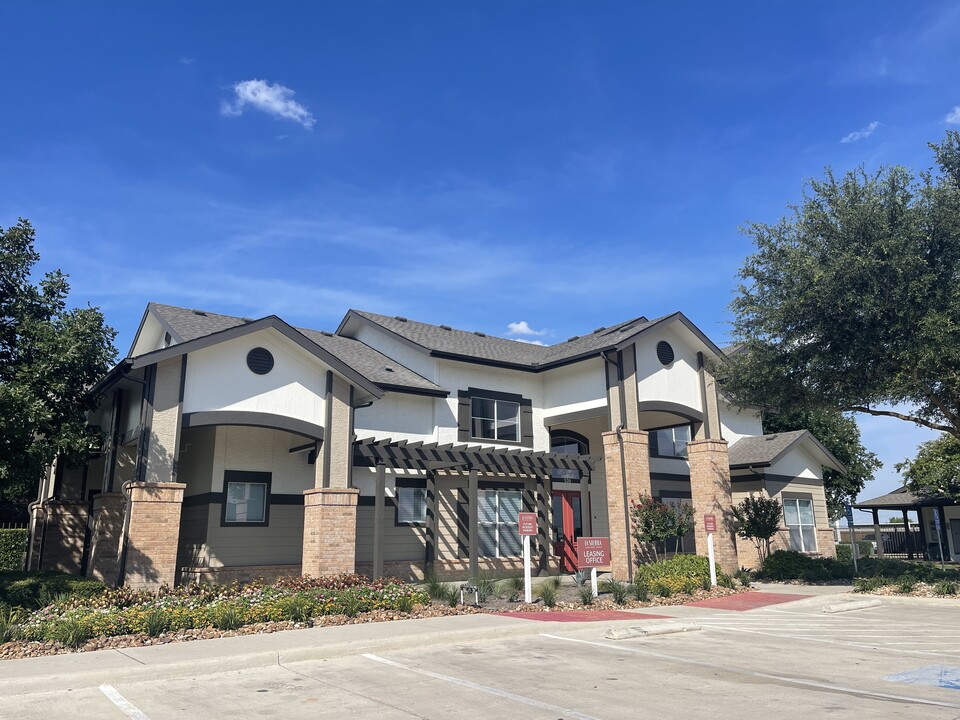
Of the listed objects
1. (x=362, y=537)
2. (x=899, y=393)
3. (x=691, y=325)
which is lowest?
(x=362, y=537)

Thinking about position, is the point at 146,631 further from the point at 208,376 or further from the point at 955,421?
the point at 955,421

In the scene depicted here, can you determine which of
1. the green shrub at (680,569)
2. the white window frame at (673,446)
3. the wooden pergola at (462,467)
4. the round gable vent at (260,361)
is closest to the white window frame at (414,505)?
the wooden pergola at (462,467)

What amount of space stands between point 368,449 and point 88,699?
11.6 meters

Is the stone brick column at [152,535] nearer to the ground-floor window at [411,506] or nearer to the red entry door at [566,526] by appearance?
the ground-floor window at [411,506]

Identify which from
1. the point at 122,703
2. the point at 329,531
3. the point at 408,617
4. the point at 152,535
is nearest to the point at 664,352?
the point at 329,531

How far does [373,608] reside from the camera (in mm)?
15234

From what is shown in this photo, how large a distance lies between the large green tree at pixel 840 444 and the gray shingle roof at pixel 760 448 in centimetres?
667

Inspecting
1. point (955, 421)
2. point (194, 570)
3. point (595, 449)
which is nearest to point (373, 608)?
point (194, 570)

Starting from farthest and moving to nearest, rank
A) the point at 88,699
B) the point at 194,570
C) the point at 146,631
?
the point at 194,570 → the point at 146,631 → the point at 88,699

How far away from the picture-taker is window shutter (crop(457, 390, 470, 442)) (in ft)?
81.0

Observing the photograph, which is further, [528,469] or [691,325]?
[691,325]

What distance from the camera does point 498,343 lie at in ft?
96.4

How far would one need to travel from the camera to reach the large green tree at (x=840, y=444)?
3681 cm

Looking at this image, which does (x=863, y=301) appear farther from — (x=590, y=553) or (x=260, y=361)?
(x=260, y=361)
